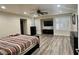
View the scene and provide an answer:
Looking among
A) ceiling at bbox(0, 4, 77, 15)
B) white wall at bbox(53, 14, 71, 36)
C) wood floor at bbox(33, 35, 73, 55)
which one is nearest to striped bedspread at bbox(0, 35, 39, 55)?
wood floor at bbox(33, 35, 73, 55)

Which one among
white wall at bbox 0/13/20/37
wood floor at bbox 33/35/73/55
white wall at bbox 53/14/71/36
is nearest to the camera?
wood floor at bbox 33/35/73/55

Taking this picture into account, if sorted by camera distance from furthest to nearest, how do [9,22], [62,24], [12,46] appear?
[62,24] < [9,22] < [12,46]

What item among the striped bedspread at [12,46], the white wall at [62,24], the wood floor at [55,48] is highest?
the white wall at [62,24]

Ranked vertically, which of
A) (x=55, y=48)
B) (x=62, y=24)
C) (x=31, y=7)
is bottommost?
(x=55, y=48)

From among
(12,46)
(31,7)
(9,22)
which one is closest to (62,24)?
(31,7)

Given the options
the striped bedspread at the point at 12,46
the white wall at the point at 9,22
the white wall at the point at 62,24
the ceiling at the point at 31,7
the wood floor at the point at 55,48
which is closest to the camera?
the ceiling at the point at 31,7

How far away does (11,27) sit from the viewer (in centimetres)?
298

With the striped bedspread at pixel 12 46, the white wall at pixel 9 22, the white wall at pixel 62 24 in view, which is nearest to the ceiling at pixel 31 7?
the white wall at pixel 9 22

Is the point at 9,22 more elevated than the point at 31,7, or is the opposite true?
the point at 31,7

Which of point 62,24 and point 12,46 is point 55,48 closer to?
point 12,46

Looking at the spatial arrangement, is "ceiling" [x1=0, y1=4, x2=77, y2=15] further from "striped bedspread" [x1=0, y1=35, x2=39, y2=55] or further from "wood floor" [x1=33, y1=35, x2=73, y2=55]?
"wood floor" [x1=33, y1=35, x2=73, y2=55]

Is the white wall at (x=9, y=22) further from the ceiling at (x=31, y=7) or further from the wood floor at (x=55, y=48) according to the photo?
the wood floor at (x=55, y=48)
